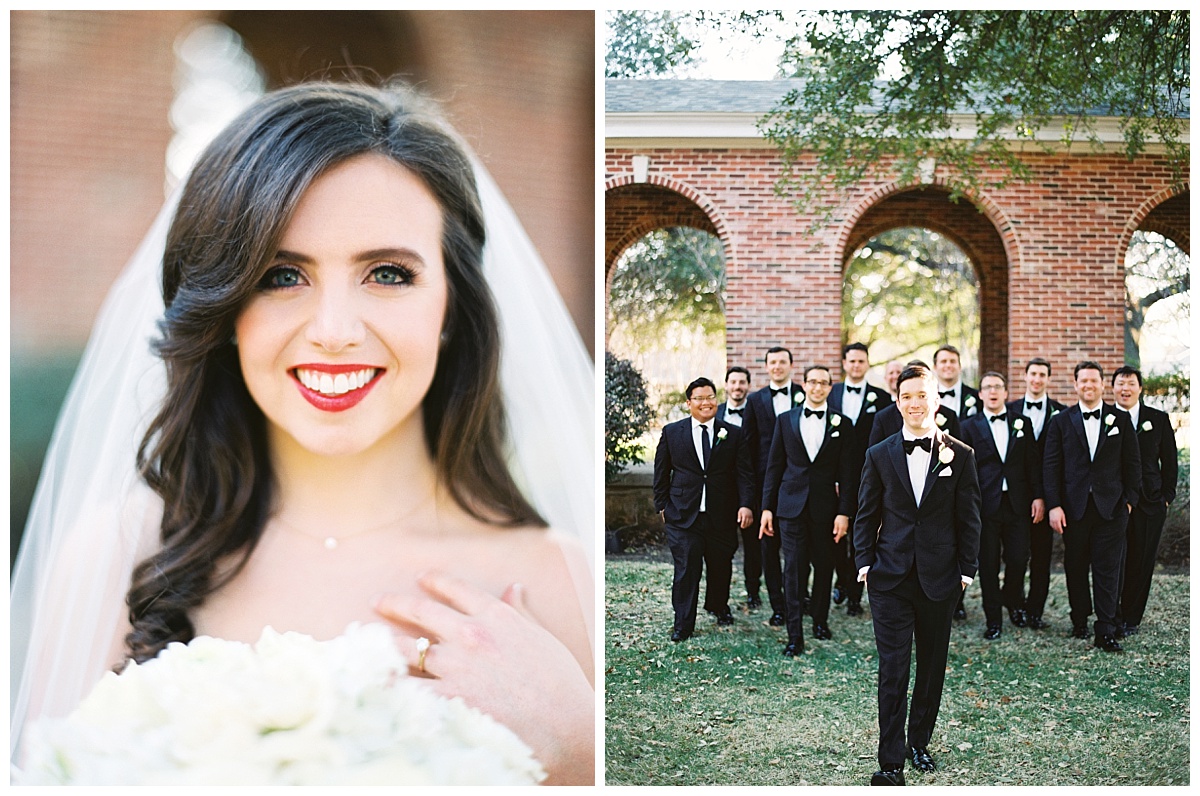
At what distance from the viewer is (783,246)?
315 inches

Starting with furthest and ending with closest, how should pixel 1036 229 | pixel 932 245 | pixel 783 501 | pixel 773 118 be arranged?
1. pixel 932 245
2. pixel 1036 229
3. pixel 773 118
4. pixel 783 501

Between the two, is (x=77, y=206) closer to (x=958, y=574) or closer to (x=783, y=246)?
(x=958, y=574)

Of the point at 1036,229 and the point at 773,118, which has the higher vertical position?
the point at 773,118

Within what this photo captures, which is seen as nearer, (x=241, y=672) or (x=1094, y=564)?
(x=241, y=672)

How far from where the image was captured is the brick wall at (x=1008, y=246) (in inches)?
314

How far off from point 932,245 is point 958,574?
17.1 metres

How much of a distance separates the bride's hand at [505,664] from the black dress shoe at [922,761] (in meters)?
1.33

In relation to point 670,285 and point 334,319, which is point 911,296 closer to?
point 670,285

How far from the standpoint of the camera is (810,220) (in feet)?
26.6

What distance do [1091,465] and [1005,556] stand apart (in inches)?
30.4

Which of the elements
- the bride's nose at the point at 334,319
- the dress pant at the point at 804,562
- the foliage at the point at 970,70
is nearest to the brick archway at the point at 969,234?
the foliage at the point at 970,70

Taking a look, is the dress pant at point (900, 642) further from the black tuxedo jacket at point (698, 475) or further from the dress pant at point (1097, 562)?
the dress pant at point (1097, 562)

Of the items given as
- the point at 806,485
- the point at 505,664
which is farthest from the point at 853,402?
the point at 505,664

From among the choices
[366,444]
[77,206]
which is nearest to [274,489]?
[366,444]
